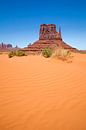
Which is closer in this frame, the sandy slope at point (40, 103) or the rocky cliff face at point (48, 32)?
the sandy slope at point (40, 103)

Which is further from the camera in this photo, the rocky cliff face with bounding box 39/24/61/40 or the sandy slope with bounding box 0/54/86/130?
the rocky cliff face with bounding box 39/24/61/40

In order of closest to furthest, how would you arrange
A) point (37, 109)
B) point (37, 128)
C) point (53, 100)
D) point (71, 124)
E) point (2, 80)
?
point (37, 128), point (71, 124), point (37, 109), point (53, 100), point (2, 80)

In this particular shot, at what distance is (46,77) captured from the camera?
15.8 ft

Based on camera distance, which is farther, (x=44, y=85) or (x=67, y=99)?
(x=44, y=85)

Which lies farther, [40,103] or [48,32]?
[48,32]

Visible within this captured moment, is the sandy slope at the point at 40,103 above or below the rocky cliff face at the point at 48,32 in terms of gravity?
below

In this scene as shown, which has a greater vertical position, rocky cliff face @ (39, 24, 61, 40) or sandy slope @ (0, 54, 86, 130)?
rocky cliff face @ (39, 24, 61, 40)

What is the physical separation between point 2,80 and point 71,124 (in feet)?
7.27

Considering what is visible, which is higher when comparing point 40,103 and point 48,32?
point 48,32

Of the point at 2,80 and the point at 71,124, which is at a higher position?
the point at 2,80

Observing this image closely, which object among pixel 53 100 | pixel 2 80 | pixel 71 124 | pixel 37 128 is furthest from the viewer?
pixel 2 80

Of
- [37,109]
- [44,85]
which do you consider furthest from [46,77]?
[37,109]

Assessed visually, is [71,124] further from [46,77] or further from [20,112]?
[46,77]

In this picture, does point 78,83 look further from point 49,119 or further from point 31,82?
point 49,119
